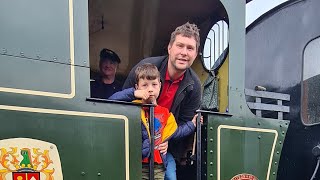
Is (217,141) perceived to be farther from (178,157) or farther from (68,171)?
(68,171)

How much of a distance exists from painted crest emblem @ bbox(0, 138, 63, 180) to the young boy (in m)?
0.52

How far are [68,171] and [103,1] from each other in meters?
1.70

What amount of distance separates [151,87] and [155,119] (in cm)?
21

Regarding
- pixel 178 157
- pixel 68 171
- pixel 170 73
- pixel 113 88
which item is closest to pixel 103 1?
pixel 113 88

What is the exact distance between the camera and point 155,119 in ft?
8.68

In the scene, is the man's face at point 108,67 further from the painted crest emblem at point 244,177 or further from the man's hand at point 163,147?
the painted crest emblem at point 244,177

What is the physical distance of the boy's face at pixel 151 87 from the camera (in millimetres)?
2527

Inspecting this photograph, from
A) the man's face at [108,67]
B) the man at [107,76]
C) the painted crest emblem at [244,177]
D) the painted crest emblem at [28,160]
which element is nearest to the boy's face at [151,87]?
the painted crest emblem at [28,160]

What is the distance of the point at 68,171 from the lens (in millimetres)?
2182

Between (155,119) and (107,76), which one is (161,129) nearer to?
(155,119)

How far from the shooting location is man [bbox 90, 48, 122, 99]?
358 cm

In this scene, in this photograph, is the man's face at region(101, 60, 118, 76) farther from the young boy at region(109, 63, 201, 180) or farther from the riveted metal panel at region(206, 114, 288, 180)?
the riveted metal panel at region(206, 114, 288, 180)

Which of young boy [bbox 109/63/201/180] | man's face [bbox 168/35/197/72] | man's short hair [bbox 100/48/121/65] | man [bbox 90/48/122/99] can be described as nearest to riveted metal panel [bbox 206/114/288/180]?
young boy [bbox 109/63/201/180]

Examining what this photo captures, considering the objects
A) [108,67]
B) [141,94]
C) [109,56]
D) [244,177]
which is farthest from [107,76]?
[244,177]
